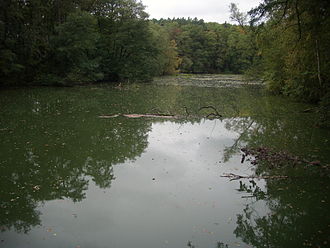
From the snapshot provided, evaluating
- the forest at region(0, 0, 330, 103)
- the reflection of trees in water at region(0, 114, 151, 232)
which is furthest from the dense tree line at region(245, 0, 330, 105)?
the reflection of trees in water at region(0, 114, 151, 232)

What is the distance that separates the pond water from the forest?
168 inches

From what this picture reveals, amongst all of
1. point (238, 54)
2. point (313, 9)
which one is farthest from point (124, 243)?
point (238, 54)

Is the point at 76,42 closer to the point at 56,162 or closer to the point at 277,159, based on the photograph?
the point at 56,162

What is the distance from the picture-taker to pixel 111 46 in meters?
41.8

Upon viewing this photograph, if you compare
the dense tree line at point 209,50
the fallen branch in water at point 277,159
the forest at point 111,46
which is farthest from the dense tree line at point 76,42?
the fallen branch in water at point 277,159

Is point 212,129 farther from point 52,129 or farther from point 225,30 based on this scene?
point 225,30

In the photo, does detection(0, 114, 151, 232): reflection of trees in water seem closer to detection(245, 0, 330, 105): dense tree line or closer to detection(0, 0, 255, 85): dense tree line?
detection(245, 0, 330, 105): dense tree line

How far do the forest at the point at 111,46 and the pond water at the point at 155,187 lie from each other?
427cm

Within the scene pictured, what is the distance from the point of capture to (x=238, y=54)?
77.9 meters

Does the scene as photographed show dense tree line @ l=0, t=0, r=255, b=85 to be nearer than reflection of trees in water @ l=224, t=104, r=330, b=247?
No

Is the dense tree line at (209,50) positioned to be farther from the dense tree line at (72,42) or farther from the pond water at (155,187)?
the pond water at (155,187)

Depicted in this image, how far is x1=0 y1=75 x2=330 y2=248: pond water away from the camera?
5.81 meters

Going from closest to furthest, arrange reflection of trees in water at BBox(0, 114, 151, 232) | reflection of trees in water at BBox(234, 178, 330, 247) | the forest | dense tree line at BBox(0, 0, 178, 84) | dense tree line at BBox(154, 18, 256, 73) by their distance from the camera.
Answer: reflection of trees in water at BBox(234, 178, 330, 247)
reflection of trees in water at BBox(0, 114, 151, 232)
the forest
dense tree line at BBox(0, 0, 178, 84)
dense tree line at BBox(154, 18, 256, 73)

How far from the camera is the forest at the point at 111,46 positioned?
16172 millimetres
